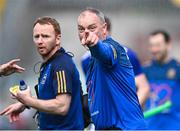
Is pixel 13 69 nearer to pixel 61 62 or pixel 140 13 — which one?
pixel 61 62

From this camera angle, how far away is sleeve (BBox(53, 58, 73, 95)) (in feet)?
24.7

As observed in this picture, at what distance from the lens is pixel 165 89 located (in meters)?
12.4

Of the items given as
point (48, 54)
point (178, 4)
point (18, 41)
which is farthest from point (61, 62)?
point (178, 4)

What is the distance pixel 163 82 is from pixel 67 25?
5.16 meters

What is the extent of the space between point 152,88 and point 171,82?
281 mm

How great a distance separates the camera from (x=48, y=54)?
25.2ft

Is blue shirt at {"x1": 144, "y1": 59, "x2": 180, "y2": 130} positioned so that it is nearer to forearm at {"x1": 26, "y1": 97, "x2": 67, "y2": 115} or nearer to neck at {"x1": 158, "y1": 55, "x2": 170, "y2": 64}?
neck at {"x1": 158, "y1": 55, "x2": 170, "y2": 64}

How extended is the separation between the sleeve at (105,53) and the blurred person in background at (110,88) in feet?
0.11

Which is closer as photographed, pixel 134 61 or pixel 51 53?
pixel 51 53

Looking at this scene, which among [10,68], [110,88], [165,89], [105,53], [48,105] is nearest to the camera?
[105,53]

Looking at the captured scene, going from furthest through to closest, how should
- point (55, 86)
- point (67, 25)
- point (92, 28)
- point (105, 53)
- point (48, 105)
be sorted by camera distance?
1. point (67, 25)
2. point (92, 28)
3. point (55, 86)
4. point (48, 105)
5. point (105, 53)

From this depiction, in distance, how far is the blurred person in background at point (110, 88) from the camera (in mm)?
7672

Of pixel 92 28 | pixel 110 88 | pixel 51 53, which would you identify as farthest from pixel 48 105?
pixel 92 28

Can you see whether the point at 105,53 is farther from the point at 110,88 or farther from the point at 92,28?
the point at 110,88
